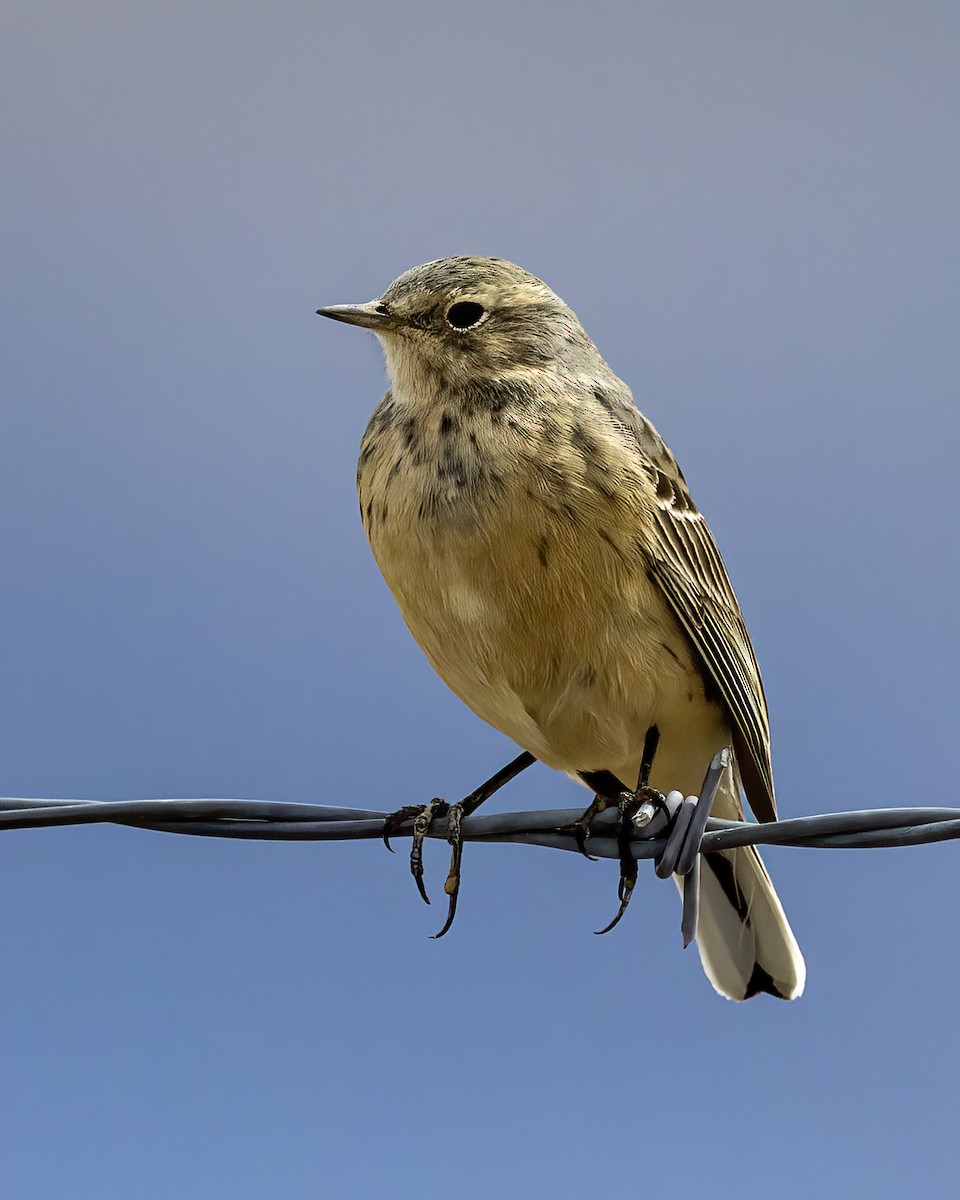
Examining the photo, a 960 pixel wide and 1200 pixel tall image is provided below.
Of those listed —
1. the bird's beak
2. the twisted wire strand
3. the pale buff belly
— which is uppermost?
the bird's beak

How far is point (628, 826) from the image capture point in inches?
144

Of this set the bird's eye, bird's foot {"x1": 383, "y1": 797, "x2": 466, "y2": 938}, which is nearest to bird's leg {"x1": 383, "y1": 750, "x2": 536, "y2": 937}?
bird's foot {"x1": 383, "y1": 797, "x2": 466, "y2": 938}

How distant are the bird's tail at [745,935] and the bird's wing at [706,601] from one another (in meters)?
0.22

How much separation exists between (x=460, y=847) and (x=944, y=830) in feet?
5.03

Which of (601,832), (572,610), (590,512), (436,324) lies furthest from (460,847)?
(436,324)

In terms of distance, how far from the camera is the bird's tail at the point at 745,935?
16.4ft

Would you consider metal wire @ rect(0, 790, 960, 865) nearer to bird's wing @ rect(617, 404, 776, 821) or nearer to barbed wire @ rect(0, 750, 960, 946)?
barbed wire @ rect(0, 750, 960, 946)

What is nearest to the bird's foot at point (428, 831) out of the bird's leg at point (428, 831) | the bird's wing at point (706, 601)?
the bird's leg at point (428, 831)

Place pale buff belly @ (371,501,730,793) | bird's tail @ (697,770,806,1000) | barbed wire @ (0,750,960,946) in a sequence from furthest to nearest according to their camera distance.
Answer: bird's tail @ (697,770,806,1000), pale buff belly @ (371,501,730,793), barbed wire @ (0,750,960,946)

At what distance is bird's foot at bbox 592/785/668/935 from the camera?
356 cm

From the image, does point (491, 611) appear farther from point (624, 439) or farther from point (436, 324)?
point (436, 324)

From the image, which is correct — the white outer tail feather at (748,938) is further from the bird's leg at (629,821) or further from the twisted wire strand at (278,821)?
the twisted wire strand at (278,821)

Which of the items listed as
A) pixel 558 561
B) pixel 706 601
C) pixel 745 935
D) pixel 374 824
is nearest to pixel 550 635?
pixel 558 561

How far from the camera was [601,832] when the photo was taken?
11.8 ft
